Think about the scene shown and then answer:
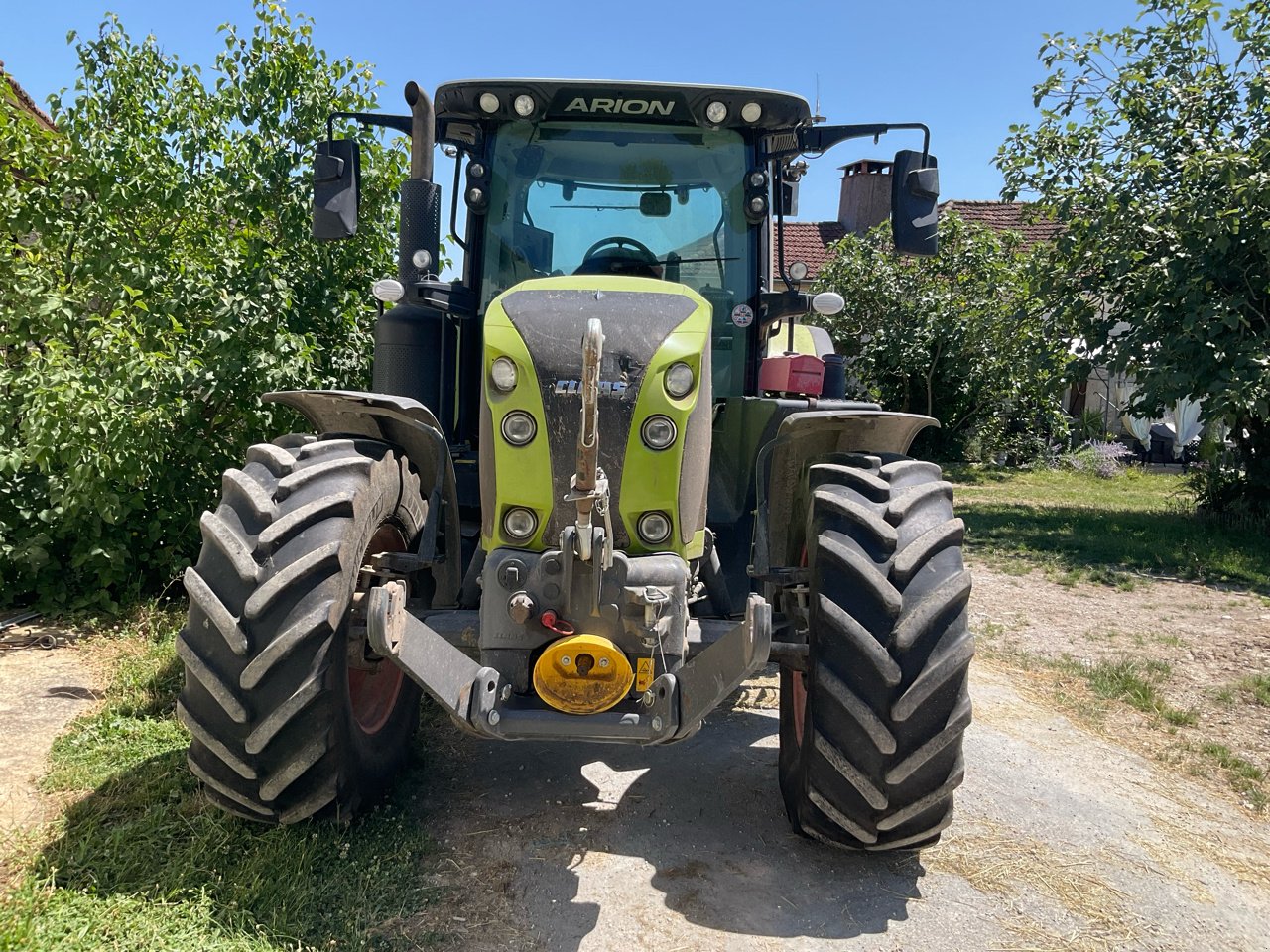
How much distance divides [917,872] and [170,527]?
14.7 feet

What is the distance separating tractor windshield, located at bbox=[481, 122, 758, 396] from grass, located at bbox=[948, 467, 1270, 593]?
502 cm

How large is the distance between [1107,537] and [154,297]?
28.1ft

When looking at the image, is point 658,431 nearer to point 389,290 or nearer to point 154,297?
point 389,290

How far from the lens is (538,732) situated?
2650mm

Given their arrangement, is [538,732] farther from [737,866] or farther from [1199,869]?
[1199,869]

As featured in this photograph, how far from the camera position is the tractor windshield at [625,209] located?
4102mm

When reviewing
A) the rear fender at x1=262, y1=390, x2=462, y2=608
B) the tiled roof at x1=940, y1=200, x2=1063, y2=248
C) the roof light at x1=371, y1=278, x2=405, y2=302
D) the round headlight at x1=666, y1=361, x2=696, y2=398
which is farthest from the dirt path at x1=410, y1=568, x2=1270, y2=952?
the tiled roof at x1=940, y1=200, x2=1063, y2=248

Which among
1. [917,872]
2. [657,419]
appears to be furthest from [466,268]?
[917,872]

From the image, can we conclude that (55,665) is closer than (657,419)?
No

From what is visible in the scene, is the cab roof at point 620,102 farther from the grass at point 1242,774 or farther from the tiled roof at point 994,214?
the tiled roof at point 994,214

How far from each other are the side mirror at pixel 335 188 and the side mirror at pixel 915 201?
2199 millimetres

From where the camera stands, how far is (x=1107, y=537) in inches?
374

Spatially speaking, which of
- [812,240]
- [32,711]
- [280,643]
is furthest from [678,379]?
[812,240]

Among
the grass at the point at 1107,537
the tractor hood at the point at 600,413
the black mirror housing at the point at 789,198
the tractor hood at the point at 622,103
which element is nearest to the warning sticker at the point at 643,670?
the tractor hood at the point at 600,413
